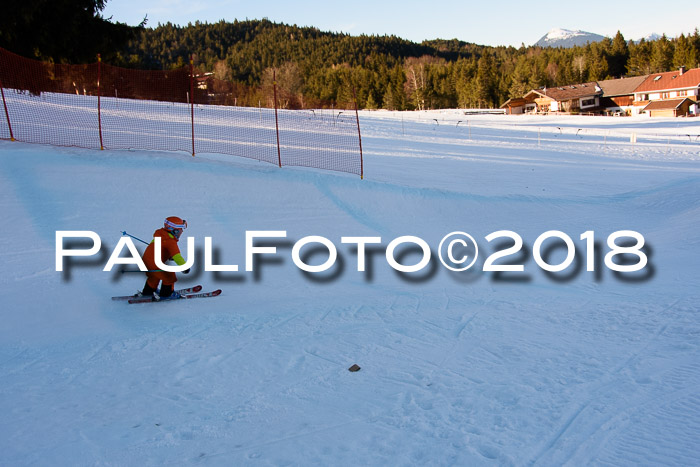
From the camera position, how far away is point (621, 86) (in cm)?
8475

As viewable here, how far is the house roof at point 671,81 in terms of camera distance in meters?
77.8

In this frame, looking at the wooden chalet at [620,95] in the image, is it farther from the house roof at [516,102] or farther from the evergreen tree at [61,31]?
the evergreen tree at [61,31]

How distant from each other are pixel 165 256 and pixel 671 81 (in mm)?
92648

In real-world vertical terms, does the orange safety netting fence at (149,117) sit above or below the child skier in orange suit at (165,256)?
above

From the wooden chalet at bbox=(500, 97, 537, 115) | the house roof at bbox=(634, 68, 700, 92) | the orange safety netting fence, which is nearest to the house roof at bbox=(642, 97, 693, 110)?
the house roof at bbox=(634, 68, 700, 92)

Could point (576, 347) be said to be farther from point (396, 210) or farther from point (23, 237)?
point (23, 237)

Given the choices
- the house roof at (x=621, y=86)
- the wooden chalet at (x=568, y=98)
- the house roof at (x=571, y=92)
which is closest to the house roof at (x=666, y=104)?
the house roof at (x=621, y=86)

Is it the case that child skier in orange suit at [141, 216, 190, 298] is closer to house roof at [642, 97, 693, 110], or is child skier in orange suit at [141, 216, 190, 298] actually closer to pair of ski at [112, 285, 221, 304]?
pair of ski at [112, 285, 221, 304]

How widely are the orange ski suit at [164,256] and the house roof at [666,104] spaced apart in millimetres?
83630

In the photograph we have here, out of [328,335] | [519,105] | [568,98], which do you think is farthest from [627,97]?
[328,335]

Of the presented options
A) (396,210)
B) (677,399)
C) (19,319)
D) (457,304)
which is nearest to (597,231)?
(396,210)

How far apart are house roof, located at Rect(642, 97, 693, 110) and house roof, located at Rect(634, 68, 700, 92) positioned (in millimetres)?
3819

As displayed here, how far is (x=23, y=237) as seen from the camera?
9.73m

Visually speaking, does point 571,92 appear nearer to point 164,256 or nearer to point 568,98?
point 568,98
